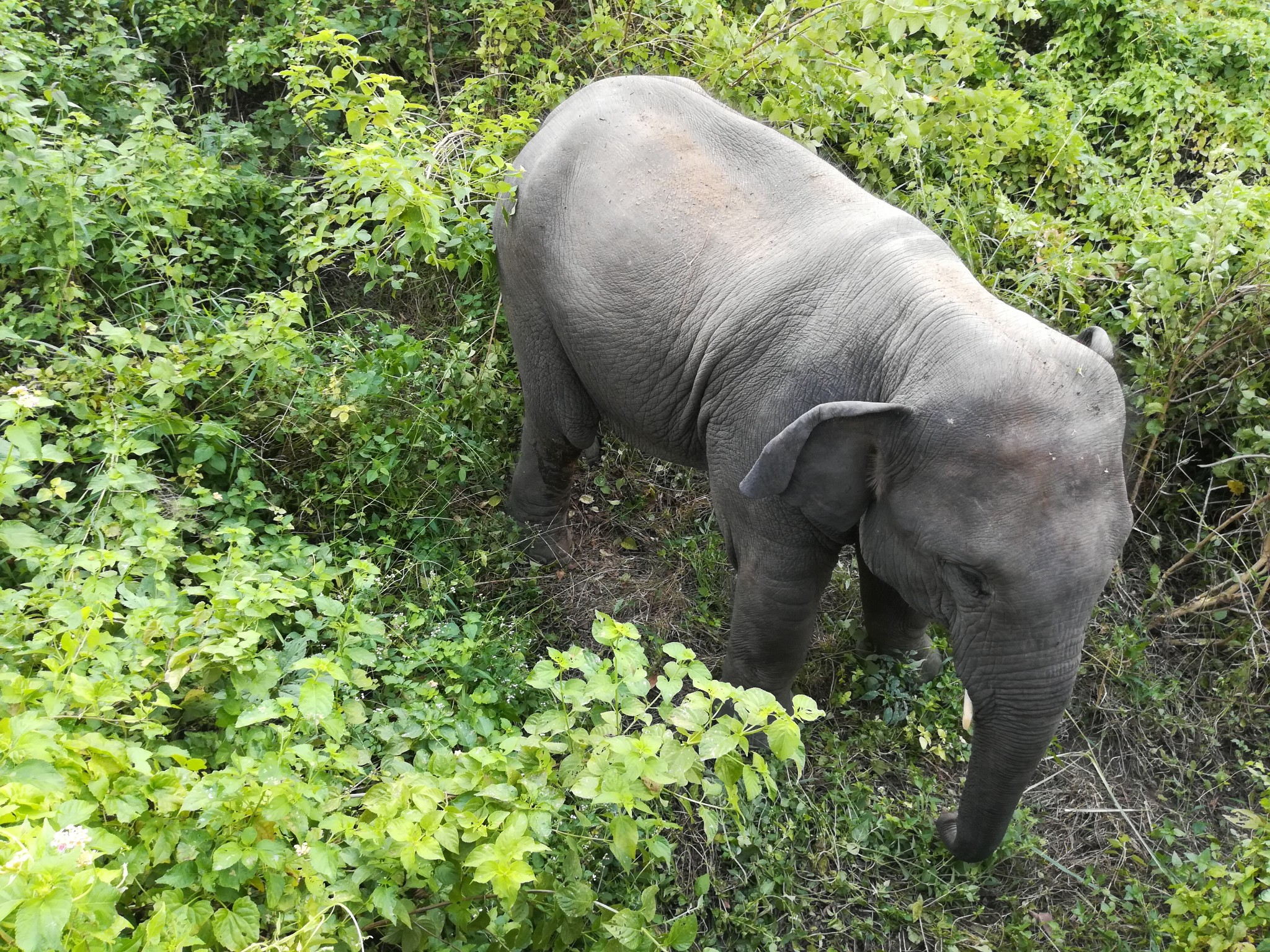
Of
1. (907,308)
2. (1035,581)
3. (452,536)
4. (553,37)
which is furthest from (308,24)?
(1035,581)

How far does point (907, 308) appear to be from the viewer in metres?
3.19

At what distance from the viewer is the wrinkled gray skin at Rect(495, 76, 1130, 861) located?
9.36 ft

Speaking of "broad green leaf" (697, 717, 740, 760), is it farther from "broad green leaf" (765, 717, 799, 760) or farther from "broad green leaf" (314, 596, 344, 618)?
"broad green leaf" (314, 596, 344, 618)

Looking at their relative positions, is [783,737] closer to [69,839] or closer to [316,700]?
[316,700]

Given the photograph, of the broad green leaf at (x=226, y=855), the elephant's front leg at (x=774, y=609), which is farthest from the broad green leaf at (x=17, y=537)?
the elephant's front leg at (x=774, y=609)

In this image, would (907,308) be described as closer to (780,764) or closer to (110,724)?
(780,764)

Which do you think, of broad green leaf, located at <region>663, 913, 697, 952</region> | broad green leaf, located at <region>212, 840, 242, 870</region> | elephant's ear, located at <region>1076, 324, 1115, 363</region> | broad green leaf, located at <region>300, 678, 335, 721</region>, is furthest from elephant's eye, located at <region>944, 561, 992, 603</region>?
broad green leaf, located at <region>212, 840, 242, 870</region>

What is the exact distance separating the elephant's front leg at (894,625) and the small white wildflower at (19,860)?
3.02 meters

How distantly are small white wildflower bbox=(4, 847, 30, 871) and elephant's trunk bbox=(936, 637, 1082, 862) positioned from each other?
2.45 m

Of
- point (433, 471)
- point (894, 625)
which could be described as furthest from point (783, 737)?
point (433, 471)

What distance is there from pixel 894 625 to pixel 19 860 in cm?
330

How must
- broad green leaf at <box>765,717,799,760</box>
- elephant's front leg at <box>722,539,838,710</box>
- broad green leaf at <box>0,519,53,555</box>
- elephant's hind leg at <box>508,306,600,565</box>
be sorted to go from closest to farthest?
broad green leaf at <box>765,717,799,760</box>
broad green leaf at <box>0,519,53,555</box>
elephant's front leg at <box>722,539,838,710</box>
elephant's hind leg at <box>508,306,600,565</box>

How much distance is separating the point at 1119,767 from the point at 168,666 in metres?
3.65

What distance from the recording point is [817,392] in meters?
3.33
